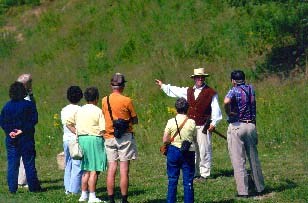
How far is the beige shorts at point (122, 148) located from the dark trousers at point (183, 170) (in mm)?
745

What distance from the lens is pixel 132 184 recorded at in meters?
15.3

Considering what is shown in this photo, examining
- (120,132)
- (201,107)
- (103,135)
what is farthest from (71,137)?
(201,107)

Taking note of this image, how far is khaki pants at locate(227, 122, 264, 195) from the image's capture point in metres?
12.9

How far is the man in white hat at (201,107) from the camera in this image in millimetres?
14536

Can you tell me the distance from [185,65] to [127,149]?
583 inches

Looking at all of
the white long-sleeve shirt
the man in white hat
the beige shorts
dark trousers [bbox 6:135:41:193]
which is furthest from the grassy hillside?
the beige shorts

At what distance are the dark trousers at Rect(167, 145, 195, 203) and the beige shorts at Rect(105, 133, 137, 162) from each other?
0.75m

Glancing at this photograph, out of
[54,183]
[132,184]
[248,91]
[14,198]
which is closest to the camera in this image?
[248,91]

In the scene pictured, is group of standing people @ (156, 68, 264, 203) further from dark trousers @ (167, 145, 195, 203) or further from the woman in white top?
the woman in white top

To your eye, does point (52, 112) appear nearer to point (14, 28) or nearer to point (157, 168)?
point (157, 168)

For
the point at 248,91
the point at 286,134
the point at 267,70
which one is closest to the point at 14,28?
the point at 267,70

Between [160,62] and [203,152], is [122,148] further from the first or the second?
[160,62]

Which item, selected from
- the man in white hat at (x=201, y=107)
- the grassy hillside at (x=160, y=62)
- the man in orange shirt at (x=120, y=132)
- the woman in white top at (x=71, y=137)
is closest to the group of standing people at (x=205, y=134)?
the man in white hat at (x=201, y=107)

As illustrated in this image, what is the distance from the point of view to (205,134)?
14.6 m
